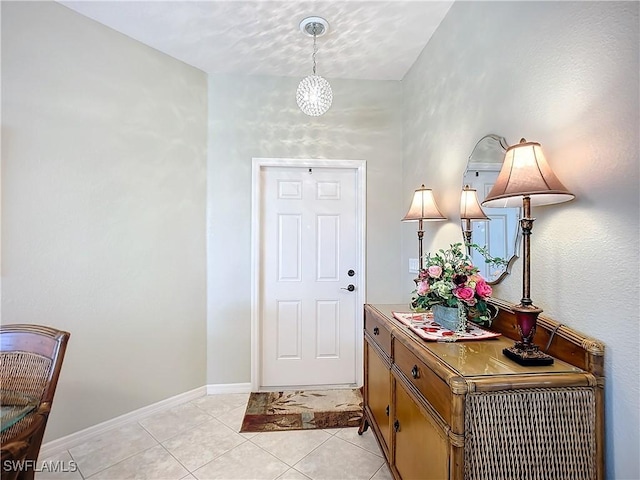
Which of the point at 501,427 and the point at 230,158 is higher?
the point at 230,158

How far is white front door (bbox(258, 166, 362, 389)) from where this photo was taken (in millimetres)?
2990

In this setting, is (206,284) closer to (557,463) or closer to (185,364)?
(185,364)

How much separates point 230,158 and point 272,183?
0.42 metres

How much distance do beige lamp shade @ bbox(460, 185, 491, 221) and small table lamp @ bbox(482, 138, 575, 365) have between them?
52 centimetres

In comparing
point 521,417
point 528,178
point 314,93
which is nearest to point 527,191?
point 528,178

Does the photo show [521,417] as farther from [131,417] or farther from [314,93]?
[131,417]

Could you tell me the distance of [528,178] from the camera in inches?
42.2

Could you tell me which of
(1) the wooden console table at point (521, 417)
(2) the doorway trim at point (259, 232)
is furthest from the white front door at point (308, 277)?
(1) the wooden console table at point (521, 417)

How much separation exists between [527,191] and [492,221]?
1.85 ft

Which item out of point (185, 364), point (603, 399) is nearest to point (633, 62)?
point (603, 399)

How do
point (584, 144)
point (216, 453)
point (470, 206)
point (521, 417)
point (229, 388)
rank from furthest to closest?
point (229, 388), point (216, 453), point (470, 206), point (584, 144), point (521, 417)

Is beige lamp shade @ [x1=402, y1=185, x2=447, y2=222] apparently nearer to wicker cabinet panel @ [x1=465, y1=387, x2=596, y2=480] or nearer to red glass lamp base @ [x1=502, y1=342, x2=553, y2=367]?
red glass lamp base @ [x1=502, y1=342, x2=553, y2=367]

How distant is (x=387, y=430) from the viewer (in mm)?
1715

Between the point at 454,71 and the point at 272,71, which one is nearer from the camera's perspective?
the point at 454,71
